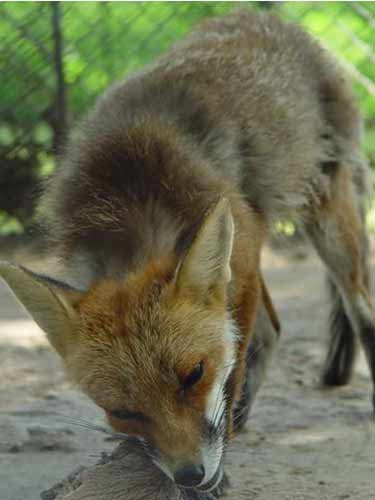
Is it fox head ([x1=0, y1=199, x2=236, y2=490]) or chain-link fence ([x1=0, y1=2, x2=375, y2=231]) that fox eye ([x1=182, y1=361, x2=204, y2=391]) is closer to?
fox head ([x1=0, y1=199, x2=236, y2=490])

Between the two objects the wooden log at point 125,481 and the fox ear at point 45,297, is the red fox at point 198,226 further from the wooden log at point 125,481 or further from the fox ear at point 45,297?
the wooden log at point 125,481

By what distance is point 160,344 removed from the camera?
13.1 feet

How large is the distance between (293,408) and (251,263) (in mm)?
1556

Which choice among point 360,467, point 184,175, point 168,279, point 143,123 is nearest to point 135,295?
point 168,279

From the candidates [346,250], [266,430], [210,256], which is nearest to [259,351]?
[266,430]

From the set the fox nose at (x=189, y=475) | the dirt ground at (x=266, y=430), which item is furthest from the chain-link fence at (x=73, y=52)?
the fox nose at (x=189, y=475)

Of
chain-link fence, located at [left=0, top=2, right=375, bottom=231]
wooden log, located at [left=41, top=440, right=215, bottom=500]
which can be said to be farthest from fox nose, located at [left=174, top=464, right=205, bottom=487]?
chain-link fence, located at [left=0, top=2, right=375, bottom=231]

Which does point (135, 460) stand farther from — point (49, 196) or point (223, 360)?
point (49, 196)

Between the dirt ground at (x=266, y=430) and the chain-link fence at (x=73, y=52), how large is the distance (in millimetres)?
2949

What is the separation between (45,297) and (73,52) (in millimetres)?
6676

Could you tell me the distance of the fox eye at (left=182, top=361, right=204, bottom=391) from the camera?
3.98m

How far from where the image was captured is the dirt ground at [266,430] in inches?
191

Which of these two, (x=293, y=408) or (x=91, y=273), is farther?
(x=293, y=408)

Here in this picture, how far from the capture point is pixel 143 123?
5246 millimetres
